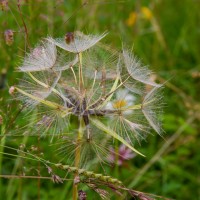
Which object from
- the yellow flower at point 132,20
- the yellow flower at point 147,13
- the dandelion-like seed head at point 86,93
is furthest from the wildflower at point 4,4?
the yellow flower at point 147,13

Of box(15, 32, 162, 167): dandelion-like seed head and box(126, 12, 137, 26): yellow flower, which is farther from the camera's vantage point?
box(126, 12, 137, 26): yellow flower

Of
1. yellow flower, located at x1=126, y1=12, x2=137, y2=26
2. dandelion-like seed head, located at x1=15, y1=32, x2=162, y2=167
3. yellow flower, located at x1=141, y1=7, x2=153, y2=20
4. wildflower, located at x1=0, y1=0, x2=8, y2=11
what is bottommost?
dandelion-like seed head, located at x1=15, y1=32, x2=162, y2=167

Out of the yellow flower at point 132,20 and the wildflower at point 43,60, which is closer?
the wildflower at point 43,60

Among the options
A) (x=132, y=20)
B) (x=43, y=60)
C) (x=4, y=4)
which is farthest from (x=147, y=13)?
(x=43, y=60)

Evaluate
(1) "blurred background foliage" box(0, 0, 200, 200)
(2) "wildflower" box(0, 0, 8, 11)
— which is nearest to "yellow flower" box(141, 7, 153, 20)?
(1) "blurred background foliage" box(0, 0, 200, 200)

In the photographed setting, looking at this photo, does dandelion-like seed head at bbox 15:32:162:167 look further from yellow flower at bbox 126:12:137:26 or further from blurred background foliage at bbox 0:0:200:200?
yellow flower at bbox 126:12:137:26

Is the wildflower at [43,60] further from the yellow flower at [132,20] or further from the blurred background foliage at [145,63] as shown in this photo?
the yellow flower at [132,20]
